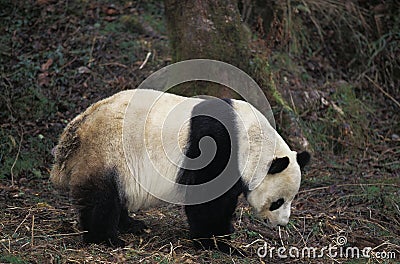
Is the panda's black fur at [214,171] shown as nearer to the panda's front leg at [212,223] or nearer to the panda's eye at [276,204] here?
the panda's front leg at [212,223]

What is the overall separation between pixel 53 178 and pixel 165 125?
117cm

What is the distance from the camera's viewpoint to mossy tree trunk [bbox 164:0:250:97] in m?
7.69

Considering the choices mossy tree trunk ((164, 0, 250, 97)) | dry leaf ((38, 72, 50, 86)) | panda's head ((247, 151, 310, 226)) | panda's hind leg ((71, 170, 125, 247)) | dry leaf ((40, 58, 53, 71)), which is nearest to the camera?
panda's hind leg ((71, 170, 125, 247))

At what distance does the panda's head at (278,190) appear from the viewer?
17.9 ft

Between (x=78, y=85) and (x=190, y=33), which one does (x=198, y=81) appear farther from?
(x=78, y=85)

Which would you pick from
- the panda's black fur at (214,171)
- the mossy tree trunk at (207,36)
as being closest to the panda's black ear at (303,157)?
the panda's black fur at (214,171)

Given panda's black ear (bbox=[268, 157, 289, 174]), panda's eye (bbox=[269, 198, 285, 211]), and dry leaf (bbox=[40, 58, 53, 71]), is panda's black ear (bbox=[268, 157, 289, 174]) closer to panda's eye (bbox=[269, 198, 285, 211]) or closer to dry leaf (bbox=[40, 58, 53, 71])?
panda's eye (bbox=[269, 198, 285, 211])

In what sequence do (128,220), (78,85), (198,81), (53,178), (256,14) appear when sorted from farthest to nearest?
(256,14) < (78,85) < (198,81) < (128,220) < (53,178)

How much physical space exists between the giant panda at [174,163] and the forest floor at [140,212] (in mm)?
329

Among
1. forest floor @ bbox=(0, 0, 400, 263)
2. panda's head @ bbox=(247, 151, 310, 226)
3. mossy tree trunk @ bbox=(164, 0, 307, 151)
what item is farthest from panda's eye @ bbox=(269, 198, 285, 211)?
mossy tree trunk @ bbox=(164, 0, 307, 151)

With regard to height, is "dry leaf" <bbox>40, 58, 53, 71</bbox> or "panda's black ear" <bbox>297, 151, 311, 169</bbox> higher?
"dry leaf" <bbox>40, 58, 53, 71</bbox>

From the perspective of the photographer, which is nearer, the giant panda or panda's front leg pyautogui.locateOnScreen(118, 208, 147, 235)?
the giant panda

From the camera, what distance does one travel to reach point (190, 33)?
304 inches

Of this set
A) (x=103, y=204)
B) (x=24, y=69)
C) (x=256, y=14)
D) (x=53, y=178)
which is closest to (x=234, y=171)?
(x=103, y=204)
